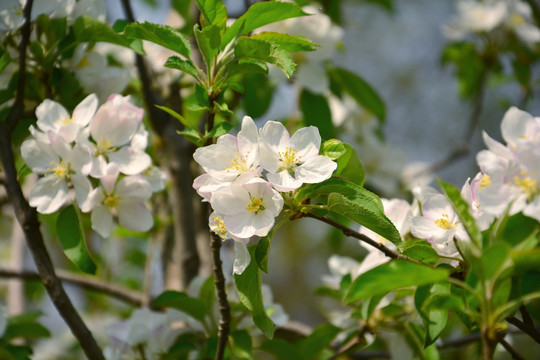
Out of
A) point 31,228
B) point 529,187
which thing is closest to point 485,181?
point 529,187

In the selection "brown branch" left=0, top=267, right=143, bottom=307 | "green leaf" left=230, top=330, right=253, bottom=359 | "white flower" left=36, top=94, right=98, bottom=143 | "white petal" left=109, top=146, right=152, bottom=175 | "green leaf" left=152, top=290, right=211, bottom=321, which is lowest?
"brown branch" left=0, top=267, right=143, bottom=307

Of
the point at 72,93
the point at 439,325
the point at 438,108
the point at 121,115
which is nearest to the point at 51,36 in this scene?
the point at 72,93

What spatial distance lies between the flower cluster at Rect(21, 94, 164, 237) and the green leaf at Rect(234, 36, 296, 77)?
0.31m

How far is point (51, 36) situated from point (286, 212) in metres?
0.66

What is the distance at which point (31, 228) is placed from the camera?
106cm

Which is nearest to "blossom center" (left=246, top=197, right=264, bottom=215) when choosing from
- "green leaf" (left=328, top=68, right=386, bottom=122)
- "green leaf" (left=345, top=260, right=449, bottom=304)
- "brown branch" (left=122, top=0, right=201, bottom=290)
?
"green leaf" (left=345, top=260, right=449, bottom=304)

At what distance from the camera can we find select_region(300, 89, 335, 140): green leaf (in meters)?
1.72

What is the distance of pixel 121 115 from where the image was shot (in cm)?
111

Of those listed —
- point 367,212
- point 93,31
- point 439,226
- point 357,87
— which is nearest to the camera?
A: point 367,212

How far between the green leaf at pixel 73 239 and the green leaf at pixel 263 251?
331 millimetres

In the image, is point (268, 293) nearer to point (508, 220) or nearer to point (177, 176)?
point (177, 176)

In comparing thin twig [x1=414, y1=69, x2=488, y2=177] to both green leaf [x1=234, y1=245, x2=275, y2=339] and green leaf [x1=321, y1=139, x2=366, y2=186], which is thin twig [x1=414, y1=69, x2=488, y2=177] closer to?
green leaf [x1=321, y1=139, x2=366, y2=186]

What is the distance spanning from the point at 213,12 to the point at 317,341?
28.9 inches

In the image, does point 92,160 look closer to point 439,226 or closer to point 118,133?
point 118,133
